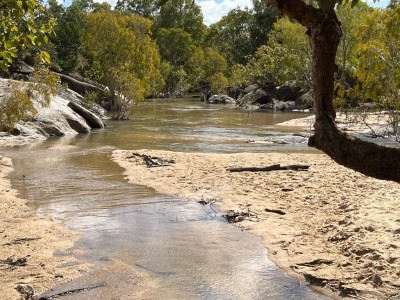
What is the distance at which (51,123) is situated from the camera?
2348 cm

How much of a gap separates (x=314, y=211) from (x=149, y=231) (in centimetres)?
310

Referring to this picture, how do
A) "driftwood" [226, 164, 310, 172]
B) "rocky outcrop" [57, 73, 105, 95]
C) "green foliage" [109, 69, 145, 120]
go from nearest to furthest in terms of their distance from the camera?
"driftwood" [226, 164, 310, 172]
"green foliage" [109, 69, 145, 120]
"rocky outcrop" [57, 73, 105, 95]

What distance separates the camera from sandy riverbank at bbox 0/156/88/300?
616 centimetres

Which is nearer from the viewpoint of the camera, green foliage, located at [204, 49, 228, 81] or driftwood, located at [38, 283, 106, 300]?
driftwood, located at [38, 283, 106, 300]

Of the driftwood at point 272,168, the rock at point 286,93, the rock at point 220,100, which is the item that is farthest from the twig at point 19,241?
the rock at point 220,100

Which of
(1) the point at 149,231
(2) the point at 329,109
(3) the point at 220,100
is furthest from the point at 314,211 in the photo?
(3) the point at 220,100

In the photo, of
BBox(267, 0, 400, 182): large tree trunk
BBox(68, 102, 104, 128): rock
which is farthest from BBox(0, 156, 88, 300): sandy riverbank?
BBox(68, 102, 104, 128): rock

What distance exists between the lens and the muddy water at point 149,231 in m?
6.32

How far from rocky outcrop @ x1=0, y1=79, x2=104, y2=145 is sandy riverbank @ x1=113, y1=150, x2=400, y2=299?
7238mm

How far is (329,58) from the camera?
331cm

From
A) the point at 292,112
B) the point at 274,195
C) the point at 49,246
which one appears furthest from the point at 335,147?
the point at 292,112

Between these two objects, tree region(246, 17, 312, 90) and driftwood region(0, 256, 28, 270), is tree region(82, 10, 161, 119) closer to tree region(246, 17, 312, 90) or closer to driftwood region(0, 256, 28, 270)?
tree region(246, 17, 312, 90)

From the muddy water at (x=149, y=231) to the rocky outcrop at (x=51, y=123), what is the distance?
128 inches

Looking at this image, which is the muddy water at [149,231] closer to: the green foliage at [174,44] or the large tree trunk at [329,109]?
the large tree trunk at [329,109]
